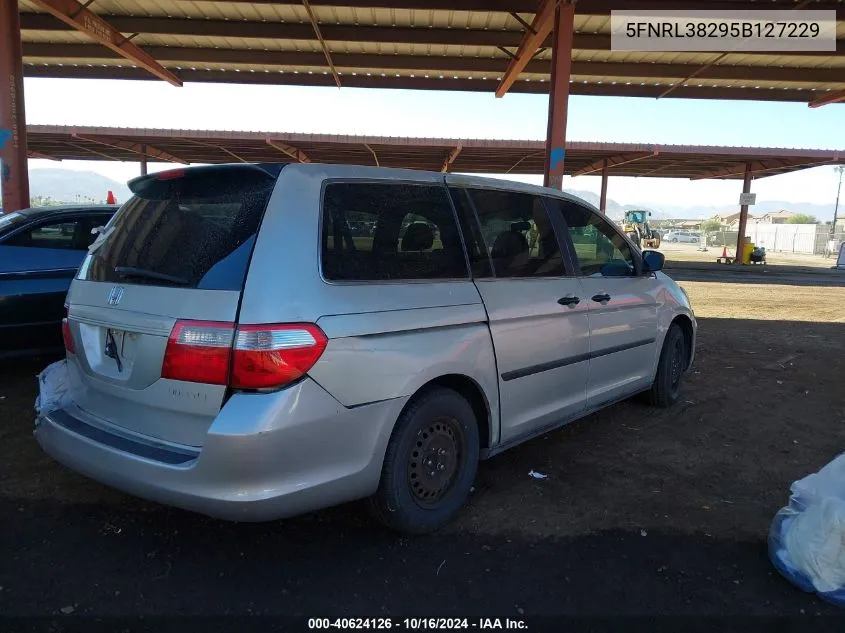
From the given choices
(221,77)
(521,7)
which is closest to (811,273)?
(521,7)

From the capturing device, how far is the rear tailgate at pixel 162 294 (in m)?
2.32

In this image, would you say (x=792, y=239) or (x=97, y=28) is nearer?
(x=97, y=28)

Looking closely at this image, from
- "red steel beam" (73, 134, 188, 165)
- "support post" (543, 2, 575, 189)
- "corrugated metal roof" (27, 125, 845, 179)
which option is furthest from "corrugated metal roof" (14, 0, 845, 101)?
"red steel beam" (73, 134, 188, 165)

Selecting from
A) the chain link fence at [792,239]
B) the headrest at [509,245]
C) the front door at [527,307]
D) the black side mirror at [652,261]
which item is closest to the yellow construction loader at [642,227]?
the chain link fence at [792,239]

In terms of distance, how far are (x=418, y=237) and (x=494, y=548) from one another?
1.61 meters

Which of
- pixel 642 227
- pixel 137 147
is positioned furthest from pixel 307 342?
pixel 642 227

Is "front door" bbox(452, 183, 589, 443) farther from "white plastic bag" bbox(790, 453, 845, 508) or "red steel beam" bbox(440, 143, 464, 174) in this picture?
"red steel beam" bbox(440, 143, 464, 174)

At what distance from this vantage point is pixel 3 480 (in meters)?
3.44

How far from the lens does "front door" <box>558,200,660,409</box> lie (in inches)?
156

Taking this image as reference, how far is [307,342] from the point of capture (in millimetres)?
2291

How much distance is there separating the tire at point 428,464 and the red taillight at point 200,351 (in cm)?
86

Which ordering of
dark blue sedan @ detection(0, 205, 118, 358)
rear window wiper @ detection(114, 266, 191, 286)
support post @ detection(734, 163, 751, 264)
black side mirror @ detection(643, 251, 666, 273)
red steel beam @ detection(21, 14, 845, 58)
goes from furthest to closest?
support post @ detection(734, 163, 751, 264)
red steel beam @ detection(21, 14, 845, 58)
dark blue sedan @ detection(0, 205, 118, 358)
black side mirror @ detection(643, 251, 666, 273)
rear window wiper @ detection(114, 266, 191, 286)

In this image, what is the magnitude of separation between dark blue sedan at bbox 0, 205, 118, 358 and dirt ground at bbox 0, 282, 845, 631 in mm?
996

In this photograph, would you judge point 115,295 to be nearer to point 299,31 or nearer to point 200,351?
point 200,351
